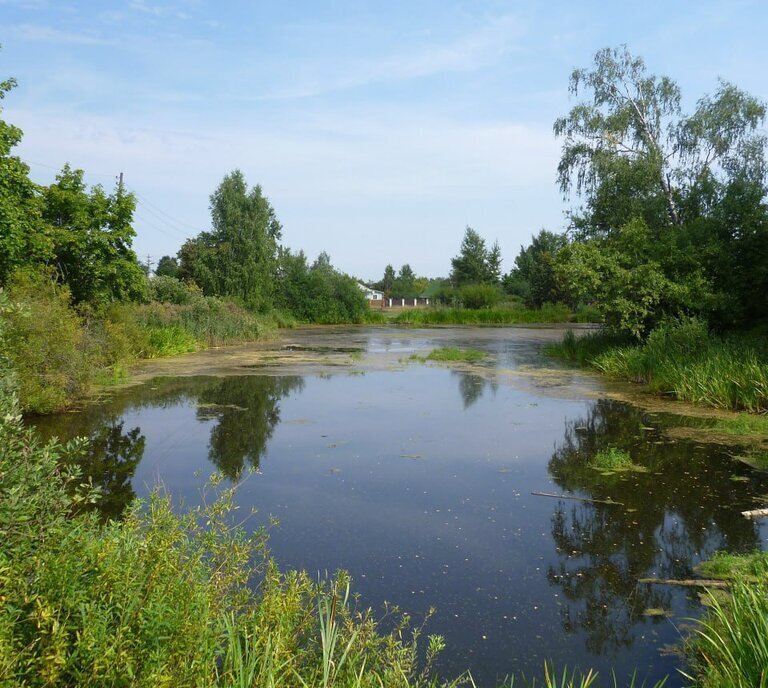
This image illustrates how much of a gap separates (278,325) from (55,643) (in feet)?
153

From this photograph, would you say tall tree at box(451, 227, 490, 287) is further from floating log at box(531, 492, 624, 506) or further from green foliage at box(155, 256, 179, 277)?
floating log at box(531, 492, 624, 506)

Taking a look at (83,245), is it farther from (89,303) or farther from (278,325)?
(278,325)

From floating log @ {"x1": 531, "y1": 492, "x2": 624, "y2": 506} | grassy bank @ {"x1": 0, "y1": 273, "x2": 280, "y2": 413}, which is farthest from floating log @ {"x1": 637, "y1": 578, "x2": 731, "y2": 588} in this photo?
grassy bank @ {"x1": 0, "y1": 273, "x2": 280, "y2": 413}

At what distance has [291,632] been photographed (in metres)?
3.81

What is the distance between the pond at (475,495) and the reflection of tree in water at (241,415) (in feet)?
0.23

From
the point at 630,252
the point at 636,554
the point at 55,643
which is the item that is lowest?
the point at 636,554

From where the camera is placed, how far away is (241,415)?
13930mm

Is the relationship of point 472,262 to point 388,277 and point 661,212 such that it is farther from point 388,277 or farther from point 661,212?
point 661,212

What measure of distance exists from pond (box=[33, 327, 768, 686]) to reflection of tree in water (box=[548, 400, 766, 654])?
0.08 ft

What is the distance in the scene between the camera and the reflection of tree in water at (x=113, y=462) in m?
8.02

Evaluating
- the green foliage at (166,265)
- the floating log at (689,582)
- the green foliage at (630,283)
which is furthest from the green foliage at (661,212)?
the green foliage at (166,265)

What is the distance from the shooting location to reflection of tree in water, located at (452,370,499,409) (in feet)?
54.6

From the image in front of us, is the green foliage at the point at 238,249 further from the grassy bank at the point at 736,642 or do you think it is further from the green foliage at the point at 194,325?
the grassy bank at the point at 736,642

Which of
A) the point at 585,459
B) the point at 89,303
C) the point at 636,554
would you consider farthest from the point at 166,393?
the point at 636,554
